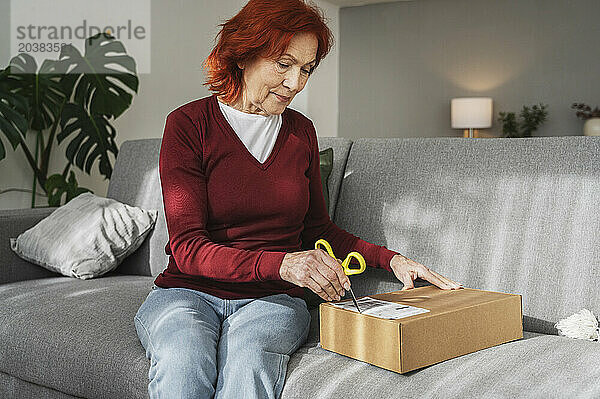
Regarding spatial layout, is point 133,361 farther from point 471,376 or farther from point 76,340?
point 471,376

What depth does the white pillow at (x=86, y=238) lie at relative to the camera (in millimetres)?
2279

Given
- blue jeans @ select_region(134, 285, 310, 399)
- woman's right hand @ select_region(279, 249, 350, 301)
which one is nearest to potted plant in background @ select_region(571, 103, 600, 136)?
blue jeans @ select_region(134, 285, 310, 399)

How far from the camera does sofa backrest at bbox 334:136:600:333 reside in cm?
167

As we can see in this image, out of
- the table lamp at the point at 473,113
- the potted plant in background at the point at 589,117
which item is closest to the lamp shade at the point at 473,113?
the table lamp at the point at 473,113

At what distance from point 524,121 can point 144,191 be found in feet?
14.9

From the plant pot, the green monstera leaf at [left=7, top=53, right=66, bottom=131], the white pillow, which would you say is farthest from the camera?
the plant pot

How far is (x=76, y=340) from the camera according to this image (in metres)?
1.67

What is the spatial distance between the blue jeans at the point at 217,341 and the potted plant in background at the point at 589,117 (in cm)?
488

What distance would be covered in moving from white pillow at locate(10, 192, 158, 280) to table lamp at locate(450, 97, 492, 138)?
14.0 ft

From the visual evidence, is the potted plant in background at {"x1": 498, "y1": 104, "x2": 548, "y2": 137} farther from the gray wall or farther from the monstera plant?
the monstera plant

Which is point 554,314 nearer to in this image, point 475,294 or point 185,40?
point 475,294

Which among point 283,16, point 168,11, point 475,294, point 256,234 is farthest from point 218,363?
point 168,11

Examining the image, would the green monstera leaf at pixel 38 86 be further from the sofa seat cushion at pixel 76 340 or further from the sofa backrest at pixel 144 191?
the sofa seat cushion at pixel 76 340

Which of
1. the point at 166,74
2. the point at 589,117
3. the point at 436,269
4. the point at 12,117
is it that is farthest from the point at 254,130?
the point at 589,117
